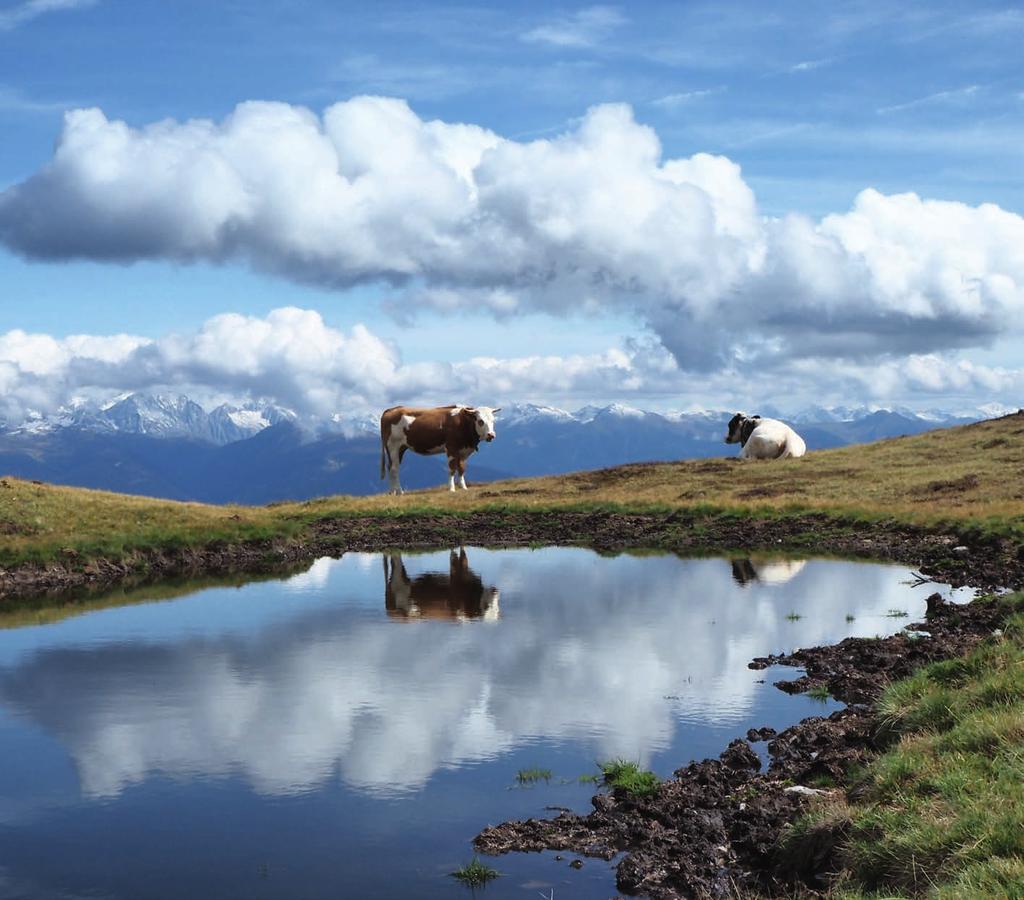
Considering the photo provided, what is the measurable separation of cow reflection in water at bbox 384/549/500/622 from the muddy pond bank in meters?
6.46

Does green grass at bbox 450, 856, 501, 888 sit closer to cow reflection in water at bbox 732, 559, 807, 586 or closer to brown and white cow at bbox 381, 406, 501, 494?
cow reflection in water at bbox 732, 559, 807, 586

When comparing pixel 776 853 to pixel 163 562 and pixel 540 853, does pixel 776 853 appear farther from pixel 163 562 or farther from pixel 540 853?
pixel 163 562

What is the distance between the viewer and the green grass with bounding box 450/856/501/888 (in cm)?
1111

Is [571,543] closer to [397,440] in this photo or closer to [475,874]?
[397,440]

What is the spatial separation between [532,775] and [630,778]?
1.47 meters

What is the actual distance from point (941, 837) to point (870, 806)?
1.80 m

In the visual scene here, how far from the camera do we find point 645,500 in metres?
52.2

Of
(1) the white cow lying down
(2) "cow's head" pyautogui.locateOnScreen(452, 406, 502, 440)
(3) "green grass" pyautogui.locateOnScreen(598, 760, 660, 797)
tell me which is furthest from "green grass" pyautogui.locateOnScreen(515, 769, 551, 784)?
(1) the white cow lying down

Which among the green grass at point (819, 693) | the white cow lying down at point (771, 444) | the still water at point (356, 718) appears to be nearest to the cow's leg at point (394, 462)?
the white cow lying down at point (771, 444)

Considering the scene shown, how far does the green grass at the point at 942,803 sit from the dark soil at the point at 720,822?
18.8 inches

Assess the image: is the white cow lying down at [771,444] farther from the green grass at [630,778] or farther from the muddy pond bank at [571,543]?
the green grass at [630,778]

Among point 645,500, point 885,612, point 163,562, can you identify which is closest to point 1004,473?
point 645,500

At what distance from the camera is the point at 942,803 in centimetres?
1005

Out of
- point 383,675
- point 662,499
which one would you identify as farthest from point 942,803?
point 662,499
